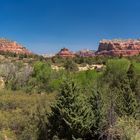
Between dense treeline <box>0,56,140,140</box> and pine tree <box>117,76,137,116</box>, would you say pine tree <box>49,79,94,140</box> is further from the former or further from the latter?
pine tree <box>117,76,137,116</box>

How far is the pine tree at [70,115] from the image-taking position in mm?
31969

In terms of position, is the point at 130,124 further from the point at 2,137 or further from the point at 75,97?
the point at 2,137

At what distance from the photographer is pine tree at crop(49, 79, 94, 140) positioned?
32.0 meters

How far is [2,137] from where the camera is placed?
123ft

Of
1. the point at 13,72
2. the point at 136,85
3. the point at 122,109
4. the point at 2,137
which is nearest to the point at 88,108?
the point at 122,109

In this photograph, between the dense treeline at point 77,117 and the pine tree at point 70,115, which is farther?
the pine tree at point 70,115

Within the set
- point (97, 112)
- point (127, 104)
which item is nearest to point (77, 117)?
point (97, 112)

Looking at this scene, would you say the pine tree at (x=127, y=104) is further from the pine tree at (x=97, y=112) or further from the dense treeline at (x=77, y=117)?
the pine tree at (x=97, y=112)

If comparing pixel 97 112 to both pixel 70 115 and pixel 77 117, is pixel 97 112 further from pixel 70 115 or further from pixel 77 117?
pixel 70 115

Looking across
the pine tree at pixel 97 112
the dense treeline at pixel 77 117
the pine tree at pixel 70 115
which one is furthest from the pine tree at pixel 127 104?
the pine tree at pixel 70 115

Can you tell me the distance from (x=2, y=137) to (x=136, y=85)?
62.6ft

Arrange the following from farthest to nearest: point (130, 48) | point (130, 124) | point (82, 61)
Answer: point (130, 48) < point (82, 61) < point (130, 124)

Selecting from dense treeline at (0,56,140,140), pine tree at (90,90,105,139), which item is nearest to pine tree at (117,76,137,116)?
dense treeline at (0,56,140,140)

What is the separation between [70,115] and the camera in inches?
1264
